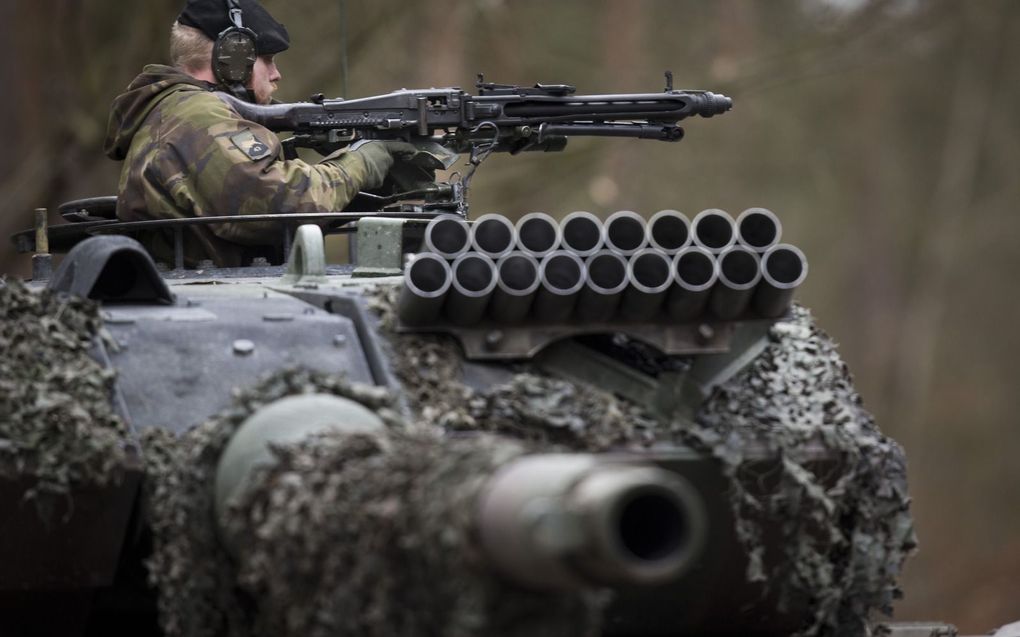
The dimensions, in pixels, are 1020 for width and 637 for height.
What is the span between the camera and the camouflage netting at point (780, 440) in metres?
6.19

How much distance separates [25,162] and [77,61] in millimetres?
1074

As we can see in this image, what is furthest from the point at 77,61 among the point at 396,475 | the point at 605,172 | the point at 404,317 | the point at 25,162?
the point at 396,475

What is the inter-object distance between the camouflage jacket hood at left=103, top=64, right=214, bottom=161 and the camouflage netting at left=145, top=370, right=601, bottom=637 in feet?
10.5

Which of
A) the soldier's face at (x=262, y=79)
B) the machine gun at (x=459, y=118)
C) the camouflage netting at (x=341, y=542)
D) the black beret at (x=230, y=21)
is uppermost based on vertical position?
the black beret at (x=230, y=21)

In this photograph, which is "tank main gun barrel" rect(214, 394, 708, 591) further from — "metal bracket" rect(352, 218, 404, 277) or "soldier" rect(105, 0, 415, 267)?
"soldier" rect(105, 0, 415, 267)

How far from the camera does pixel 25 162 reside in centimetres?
2039

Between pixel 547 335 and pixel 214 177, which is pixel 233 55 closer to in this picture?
pixel 214 177

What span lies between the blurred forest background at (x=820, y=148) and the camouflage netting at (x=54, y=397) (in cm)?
1047

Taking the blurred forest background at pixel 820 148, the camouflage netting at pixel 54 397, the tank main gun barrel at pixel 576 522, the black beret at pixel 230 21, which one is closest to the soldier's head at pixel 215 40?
the black beret at pixel 230 21

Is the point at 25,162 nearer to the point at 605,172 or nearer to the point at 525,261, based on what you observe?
the point at 605,172

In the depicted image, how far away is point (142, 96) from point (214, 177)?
0.78 metres

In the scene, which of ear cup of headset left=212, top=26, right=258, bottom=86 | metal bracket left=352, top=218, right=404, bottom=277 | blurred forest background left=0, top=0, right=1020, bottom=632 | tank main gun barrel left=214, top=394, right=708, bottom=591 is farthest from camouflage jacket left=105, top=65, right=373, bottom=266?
blurred forest background left=0, top=0, right=1020, bottom=632

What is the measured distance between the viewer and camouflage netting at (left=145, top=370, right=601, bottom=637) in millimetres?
4594

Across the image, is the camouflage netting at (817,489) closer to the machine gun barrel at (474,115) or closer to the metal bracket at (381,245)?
the metal bracket at (381,245)
